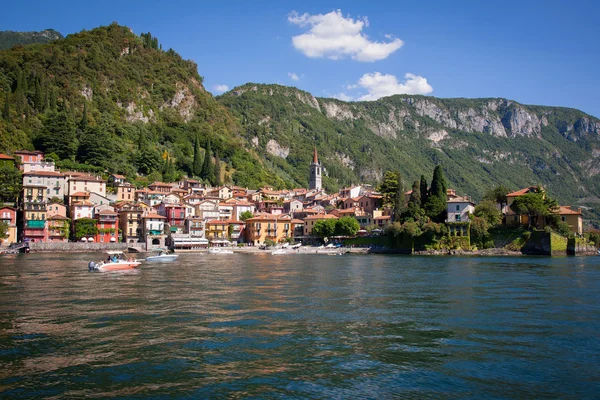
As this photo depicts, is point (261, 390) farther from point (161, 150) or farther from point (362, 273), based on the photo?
point (161, 150)

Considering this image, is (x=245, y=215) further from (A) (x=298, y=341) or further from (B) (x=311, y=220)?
(A) (x=298, y=341)

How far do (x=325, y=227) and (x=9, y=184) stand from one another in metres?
52.4

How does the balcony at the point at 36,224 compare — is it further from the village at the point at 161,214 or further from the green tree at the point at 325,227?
the green tree at the point at 325,227

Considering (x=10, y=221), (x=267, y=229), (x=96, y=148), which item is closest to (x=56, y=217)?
(x=10, y=221)

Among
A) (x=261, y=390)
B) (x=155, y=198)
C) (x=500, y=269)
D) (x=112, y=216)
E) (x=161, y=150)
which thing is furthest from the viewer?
(x=161, y=150)

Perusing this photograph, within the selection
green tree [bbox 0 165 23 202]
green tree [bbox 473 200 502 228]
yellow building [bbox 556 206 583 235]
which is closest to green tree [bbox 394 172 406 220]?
green tree [bbox 473 200 502 228]

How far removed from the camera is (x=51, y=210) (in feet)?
271

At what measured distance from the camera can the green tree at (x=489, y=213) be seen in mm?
75562

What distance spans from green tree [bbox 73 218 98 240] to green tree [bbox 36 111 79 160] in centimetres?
2618

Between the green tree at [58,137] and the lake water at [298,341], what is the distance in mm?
77652

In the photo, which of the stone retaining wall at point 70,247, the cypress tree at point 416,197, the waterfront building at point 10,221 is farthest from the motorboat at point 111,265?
the cypress tree at point 416,197

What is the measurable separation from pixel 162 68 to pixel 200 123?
2245 centimetres

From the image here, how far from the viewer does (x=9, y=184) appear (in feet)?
268

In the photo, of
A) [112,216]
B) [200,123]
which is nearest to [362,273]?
[112,216]
